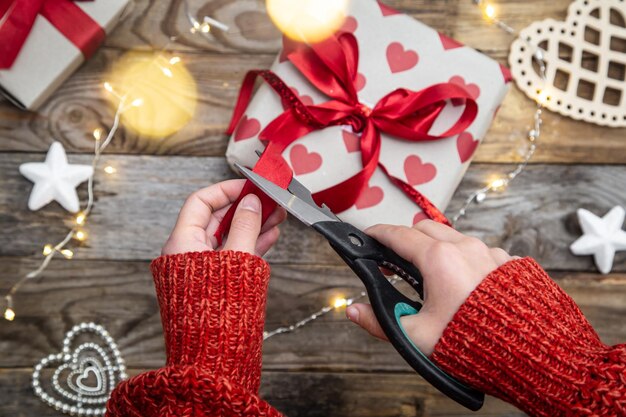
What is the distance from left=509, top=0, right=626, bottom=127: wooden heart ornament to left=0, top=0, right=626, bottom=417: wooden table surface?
22mm

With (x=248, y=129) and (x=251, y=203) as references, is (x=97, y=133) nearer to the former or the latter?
(x=248, y=129)

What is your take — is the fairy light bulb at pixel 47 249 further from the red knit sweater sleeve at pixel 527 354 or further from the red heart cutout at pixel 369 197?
the red knit sweater sleeve at pixel 527 354

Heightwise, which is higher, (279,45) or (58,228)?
(279,45)

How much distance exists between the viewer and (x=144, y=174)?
1047 mm

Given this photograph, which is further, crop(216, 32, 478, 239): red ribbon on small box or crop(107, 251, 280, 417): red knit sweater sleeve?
crop(216, 32, 478, 239): red ribbon on small box

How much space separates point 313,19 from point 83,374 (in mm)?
690

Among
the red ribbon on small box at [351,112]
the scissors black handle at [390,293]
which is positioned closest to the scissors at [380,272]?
the scissors black handle at [390,293]

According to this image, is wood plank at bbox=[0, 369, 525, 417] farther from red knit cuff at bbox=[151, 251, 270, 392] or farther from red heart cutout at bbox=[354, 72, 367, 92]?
red heart cutout at bbox=[354, 72, 367, 92]

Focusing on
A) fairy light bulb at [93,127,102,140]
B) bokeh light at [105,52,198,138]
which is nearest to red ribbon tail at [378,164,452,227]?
bokeh light at [105,52,198,138]

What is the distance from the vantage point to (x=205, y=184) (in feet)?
3.42

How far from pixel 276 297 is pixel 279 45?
439 mm

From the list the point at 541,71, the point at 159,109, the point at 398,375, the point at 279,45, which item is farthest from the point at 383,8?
the point at 398,375

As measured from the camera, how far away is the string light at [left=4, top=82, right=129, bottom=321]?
1.02 metres

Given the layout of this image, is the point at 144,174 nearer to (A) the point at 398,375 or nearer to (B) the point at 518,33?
(A) the point at 398,375
